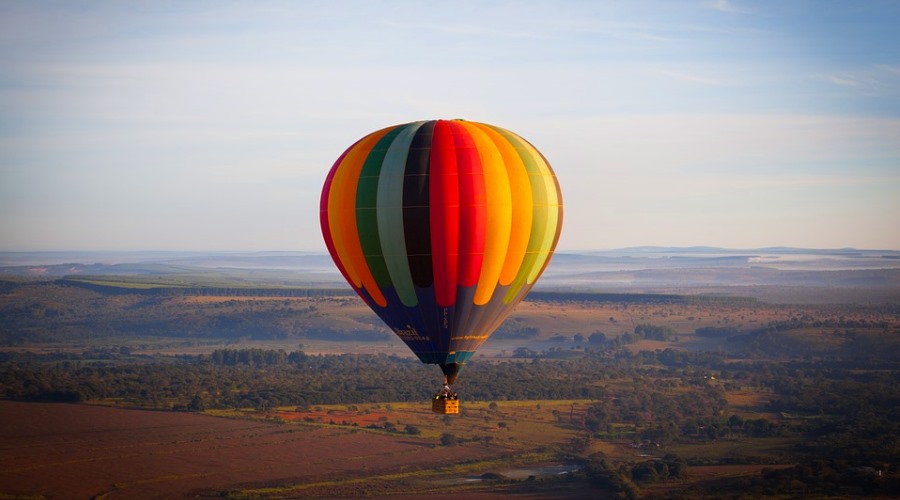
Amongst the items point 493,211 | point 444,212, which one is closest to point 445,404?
point 444,212

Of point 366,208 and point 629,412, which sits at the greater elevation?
point 366,208

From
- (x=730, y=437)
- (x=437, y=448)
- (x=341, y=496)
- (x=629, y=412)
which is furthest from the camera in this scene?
(x=629, y=412)

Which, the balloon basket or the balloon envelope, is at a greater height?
the balloon envelope

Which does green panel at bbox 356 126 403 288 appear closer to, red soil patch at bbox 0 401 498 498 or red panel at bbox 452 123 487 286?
red panel at bbox 452 123 487 286

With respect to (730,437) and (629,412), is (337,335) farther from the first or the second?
(730,437)

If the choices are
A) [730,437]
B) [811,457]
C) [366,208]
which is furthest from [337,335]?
[366,208]

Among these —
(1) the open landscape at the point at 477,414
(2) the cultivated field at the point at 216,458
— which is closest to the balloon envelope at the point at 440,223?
→ (1) the open landscape at the point at 477,414

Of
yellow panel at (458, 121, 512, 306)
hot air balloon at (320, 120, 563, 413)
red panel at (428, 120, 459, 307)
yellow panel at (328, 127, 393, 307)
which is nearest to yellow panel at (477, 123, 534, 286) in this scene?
hot air balloon at (320, 120, 563, 413)
